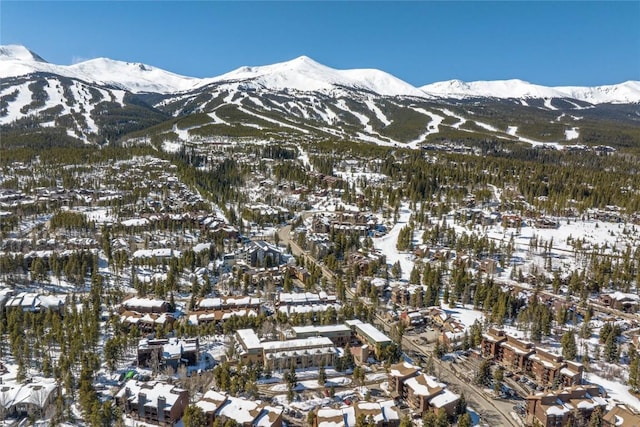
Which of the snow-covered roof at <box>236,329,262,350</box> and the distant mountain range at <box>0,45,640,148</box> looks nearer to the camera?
the snow-covered roof at <box>236,329,262,350</box>

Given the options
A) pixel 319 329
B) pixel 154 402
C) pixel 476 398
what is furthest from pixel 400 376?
pixel 154 402

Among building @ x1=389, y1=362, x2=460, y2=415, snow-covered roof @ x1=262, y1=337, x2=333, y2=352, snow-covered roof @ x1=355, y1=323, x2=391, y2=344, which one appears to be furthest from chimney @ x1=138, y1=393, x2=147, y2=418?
snow-covered roof @ x1=355, y1=323, x2=391, y2=344

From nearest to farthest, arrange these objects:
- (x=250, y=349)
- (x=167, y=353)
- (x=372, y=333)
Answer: (x=167, y=353), (x=250, y=349), (x=372, y=333)

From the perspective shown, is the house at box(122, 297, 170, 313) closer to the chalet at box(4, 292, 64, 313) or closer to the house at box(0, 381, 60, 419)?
the chalet at box(4, 292, 64, 313)

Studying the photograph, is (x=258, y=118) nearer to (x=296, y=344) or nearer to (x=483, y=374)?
(x=296, y=344)

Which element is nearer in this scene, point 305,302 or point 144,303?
point 144,303

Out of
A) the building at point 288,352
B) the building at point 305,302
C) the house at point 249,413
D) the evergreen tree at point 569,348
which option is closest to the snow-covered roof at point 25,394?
the house at point 249,413

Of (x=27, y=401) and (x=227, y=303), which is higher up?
(x=227, y=303)
